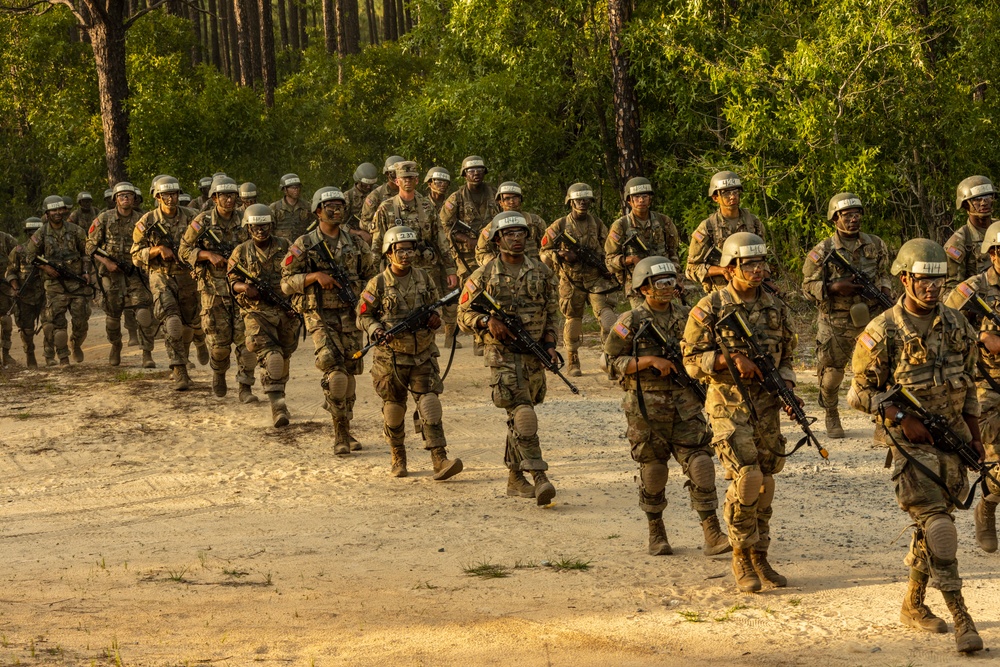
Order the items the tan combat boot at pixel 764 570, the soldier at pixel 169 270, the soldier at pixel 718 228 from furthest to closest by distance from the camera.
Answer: the soldier at pixel 169 270, the soldier at pixel 718 228, the tan combat boot at pixel 764 570

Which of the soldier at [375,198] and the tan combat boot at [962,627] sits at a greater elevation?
the soldier at [375,198]

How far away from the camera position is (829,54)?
15.3 m

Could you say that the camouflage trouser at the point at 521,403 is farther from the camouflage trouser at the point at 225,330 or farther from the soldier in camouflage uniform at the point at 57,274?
the soldier in camouflage uniform at the point at 57,274

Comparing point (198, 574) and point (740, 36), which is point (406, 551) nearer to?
point (198, 574)

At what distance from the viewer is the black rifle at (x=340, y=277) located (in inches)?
456

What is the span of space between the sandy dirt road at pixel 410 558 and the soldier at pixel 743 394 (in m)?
0.35

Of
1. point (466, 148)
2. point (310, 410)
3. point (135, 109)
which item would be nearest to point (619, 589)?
point (310, 410)

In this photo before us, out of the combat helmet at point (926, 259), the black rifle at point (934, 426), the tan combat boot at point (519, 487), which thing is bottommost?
the tan combat boot at point (519, 487)

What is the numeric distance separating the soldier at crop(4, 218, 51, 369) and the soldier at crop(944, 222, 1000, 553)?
12334mm

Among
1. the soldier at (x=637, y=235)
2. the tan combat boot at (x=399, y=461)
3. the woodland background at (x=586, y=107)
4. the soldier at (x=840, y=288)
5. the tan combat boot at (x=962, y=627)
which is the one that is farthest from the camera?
the woodland background at (x=586, y=107)

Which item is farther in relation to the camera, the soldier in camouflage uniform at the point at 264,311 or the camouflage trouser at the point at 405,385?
the soldier in camouflage uniform at the point at 264,311

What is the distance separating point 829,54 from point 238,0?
19.3 meters

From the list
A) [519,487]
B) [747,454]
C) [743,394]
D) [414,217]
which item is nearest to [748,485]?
[747,454]

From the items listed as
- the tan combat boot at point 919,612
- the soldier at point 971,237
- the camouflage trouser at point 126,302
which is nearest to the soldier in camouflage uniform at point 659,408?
the tan combat boot at point 919,612
